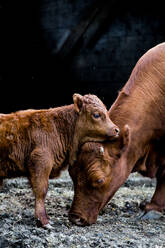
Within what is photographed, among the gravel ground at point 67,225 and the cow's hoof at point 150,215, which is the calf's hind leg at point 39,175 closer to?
the gravel ground at point 67,225

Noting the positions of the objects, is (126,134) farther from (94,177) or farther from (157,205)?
(157,205)

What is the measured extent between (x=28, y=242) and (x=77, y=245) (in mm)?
419

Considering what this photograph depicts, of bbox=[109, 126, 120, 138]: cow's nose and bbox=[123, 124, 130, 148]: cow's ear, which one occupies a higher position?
bbox=[109, 126, 120, 138]: cow's nose

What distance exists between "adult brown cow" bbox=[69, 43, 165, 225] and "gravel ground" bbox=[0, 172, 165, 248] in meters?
0.25

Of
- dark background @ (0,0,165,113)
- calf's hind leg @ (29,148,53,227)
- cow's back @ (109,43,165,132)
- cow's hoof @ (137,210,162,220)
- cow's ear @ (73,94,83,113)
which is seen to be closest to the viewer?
calf's hind leg @ (29,148,53,227)

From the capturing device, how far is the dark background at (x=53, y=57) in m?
9.83

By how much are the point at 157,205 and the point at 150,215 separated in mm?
208

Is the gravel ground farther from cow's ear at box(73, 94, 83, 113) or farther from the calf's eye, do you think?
cow's ear at box(73, 94, 83, 113)

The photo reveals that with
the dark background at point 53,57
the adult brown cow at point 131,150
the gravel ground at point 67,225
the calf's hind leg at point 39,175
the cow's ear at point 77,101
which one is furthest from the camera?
the dark background at point 53,57

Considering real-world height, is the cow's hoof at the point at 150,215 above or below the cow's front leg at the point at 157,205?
below

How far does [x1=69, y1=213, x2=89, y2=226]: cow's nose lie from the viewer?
4.94 meters

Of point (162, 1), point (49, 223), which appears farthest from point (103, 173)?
point (162, 1)

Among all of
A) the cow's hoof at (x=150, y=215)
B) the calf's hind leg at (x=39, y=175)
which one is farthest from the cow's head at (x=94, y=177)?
the cow's hoof at (x=150, y=215)

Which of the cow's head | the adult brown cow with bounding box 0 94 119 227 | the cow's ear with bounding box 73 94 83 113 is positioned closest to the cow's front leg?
the cow's head
